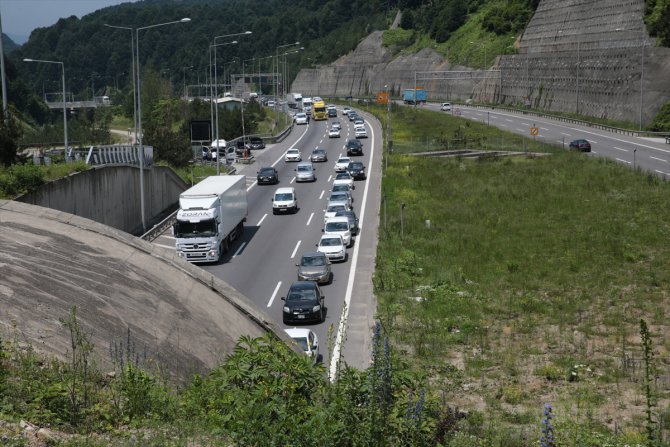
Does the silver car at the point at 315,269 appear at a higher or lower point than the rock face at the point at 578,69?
lower

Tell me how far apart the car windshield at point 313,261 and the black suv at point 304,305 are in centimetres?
533

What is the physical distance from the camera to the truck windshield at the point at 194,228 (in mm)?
40469

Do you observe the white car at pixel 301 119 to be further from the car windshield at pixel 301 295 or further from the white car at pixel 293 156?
the car windshield at pixel 301 295

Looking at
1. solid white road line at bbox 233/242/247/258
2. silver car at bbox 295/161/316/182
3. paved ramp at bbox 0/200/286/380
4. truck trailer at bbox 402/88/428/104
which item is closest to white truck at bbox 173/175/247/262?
solid white road line at bbox 233/242/247/258

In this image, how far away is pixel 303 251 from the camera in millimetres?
44094

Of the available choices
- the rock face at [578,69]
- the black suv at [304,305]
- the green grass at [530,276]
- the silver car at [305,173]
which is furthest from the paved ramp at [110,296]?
the rock face at [578,69]

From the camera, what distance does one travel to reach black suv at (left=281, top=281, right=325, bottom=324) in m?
30.7

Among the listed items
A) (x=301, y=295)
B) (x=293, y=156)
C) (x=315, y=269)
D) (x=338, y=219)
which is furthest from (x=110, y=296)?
(x=293, y=156)

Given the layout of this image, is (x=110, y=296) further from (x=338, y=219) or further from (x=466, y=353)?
(x=338, y=219)

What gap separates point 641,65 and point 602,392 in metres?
76.0

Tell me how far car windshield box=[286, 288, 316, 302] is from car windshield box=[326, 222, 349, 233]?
13.4 meters

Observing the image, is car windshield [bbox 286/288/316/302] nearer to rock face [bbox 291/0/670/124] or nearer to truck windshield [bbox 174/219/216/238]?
truck windshield [bbox 174/219/216/238]

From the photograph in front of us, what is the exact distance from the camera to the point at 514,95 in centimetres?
13138

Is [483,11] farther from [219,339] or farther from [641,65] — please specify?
[219,339]
